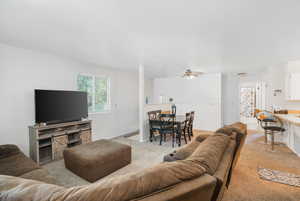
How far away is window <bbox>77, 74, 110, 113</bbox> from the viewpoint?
421cm

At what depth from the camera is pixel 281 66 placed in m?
4.25

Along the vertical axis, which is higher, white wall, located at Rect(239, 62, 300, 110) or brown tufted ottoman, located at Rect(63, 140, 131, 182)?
white wall, located at Rect(239, 62, 300, 110)

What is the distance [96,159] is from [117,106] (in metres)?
3.06

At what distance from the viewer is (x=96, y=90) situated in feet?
14.9

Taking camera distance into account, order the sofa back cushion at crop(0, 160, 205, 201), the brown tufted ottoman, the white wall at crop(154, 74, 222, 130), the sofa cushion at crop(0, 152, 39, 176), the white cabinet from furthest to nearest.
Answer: the white wall at crop(154, 74, 222, 130) → the white cabinet → the brown tufted ottoman → the sofa cushion at crop(0, 152, 39, 176) → the sofa back cushion at crop(0, 160, 205, 201)

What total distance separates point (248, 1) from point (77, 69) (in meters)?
3.94

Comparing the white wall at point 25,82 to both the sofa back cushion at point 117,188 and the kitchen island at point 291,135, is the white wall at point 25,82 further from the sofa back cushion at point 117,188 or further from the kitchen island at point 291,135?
the kitchen island at point 291,135

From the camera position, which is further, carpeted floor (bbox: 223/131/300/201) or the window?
the window

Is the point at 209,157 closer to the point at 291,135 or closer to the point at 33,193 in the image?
the point at 33,193

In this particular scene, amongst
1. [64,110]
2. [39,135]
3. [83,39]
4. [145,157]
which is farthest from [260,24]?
[39,135]

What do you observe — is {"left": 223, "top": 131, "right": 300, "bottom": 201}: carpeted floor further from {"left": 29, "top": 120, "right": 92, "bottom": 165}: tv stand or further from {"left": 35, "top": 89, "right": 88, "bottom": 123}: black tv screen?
{"left": 35, "top": 89, "right": 88, "bottom": 123}: black tv screen

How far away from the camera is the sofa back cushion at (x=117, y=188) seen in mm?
607

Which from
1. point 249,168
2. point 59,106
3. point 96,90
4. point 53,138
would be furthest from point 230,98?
point 53,138

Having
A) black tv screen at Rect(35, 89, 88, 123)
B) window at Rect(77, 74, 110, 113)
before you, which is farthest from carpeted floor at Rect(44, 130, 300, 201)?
window at Rect(77, 74, 110, 113)
